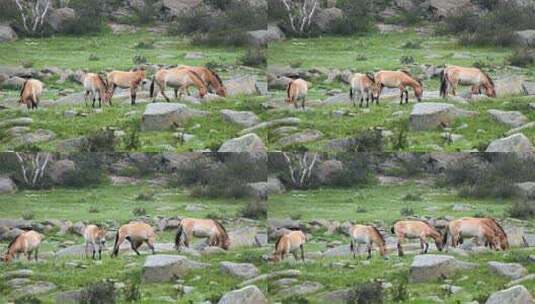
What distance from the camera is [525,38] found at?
1041 centimetres

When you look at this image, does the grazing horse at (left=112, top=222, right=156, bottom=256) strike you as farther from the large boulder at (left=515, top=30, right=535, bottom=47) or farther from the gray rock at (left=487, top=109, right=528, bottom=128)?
the large boulder at (left=515, top=30, right=535, bottom=47)

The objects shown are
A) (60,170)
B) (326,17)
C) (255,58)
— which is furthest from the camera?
(326,17)

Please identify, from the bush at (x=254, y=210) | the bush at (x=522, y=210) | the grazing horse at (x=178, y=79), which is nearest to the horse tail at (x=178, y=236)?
the bush at (x=254, y=210)

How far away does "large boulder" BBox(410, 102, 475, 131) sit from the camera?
1023cm

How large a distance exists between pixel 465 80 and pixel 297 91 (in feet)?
4.68

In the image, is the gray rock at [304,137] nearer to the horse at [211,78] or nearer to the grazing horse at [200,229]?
the horse at [211,78]

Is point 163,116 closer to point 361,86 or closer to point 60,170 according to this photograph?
point 60,170

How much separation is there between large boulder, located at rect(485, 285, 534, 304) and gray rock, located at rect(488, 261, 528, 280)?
309mm

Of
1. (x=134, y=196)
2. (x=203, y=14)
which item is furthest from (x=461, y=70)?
(x=134, y=196)

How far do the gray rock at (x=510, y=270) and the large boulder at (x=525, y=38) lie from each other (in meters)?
1.91

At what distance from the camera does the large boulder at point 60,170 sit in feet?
33.4

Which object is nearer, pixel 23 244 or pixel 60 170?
pixel 23 244

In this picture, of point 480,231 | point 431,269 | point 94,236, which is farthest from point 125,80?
point 480,231

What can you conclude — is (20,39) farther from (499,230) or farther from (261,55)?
(499,230)
